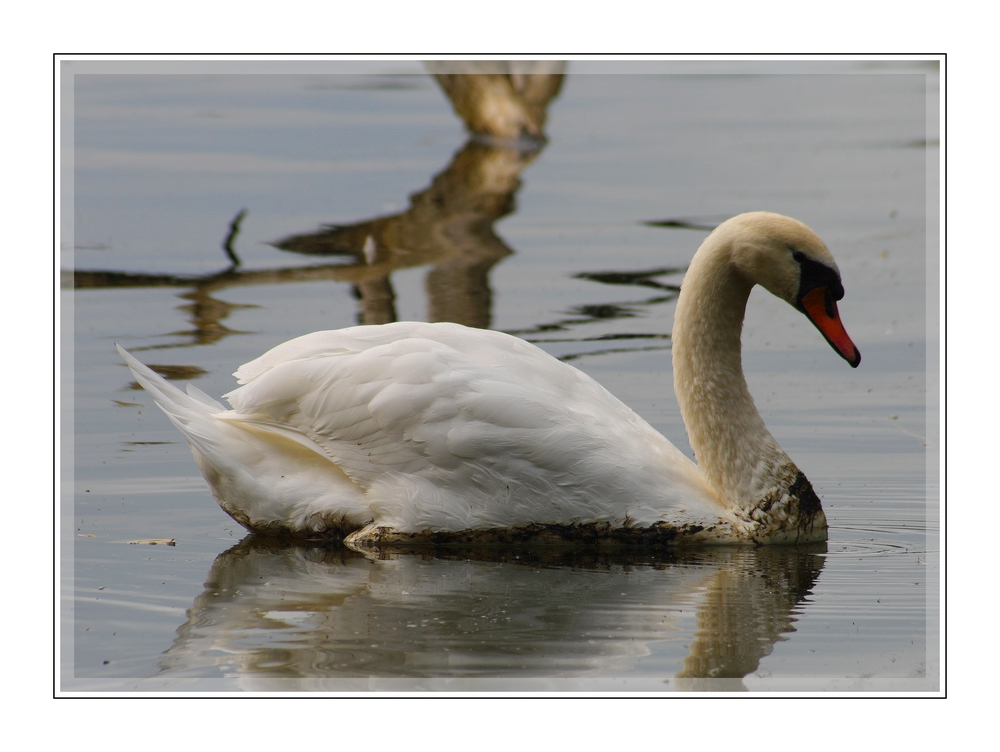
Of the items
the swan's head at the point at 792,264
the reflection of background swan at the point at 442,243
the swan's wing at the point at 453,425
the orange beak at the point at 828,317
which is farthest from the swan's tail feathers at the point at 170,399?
the reflection of background swan at the point at 442,243

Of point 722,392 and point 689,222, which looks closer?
point 722,392

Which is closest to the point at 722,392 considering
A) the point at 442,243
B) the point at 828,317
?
the point at 828,317

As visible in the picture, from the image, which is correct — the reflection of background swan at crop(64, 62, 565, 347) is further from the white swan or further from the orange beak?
the orange beak

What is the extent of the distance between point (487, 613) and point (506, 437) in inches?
35.7

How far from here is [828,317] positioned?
7.02 m

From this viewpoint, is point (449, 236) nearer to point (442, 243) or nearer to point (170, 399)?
point (442, 243)

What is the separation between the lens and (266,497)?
6.89 meters

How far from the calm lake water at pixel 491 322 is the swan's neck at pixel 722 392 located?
0.37m

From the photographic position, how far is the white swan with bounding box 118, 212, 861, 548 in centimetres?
667

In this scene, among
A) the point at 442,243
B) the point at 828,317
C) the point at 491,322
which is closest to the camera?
the point at 828,317

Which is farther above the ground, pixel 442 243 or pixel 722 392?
pixel 442 243

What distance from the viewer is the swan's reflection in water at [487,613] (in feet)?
18.2

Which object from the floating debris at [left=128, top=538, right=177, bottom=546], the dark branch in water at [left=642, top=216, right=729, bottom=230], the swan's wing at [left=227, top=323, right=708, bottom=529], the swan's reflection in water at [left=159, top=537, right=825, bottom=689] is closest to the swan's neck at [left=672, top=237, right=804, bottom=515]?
the swan's wing at [left=227, top=323, right=708, bottom=529]

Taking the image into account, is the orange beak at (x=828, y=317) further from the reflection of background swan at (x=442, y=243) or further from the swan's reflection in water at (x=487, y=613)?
the reflection of background swan at (x=442, y=243)
